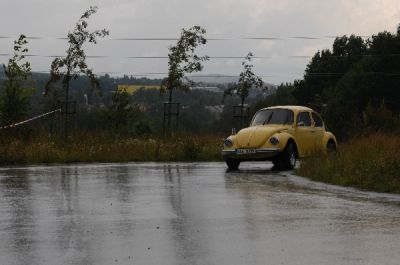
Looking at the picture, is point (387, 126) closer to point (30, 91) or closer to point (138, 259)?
point (30, 91)

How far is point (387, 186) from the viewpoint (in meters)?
12.9

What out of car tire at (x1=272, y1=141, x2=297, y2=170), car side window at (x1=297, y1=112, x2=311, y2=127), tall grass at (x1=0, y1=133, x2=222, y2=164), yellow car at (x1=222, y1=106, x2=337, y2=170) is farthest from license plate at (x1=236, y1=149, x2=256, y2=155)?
tall grass at (x1=0, y1=133, x2=222, y2=164)

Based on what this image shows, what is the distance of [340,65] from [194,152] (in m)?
68.9

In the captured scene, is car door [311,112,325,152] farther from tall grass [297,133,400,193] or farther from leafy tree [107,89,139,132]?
leafy tree [107,89,139,132]

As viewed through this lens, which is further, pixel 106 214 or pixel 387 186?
pixel 387 186

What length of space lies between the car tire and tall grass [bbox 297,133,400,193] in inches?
64.4

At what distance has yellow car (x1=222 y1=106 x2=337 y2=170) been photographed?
19.1 m

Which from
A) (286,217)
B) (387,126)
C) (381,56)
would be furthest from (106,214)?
(381,56)

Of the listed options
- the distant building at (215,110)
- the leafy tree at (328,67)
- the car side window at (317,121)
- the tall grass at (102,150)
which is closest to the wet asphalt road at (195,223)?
the car side window at (317,121)

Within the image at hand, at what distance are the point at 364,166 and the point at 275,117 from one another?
643 cm

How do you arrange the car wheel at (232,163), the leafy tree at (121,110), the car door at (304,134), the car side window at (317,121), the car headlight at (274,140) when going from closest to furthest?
the car headlight at (274,140), the car wheel at (232,163), the car door at (304,134), the car side window at (317,121), the leafy tree at (121,110)

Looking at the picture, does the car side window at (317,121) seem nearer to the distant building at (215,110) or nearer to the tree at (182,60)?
the tree at (182,60)

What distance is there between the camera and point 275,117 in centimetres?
2072

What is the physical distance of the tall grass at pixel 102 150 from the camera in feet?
78.2
